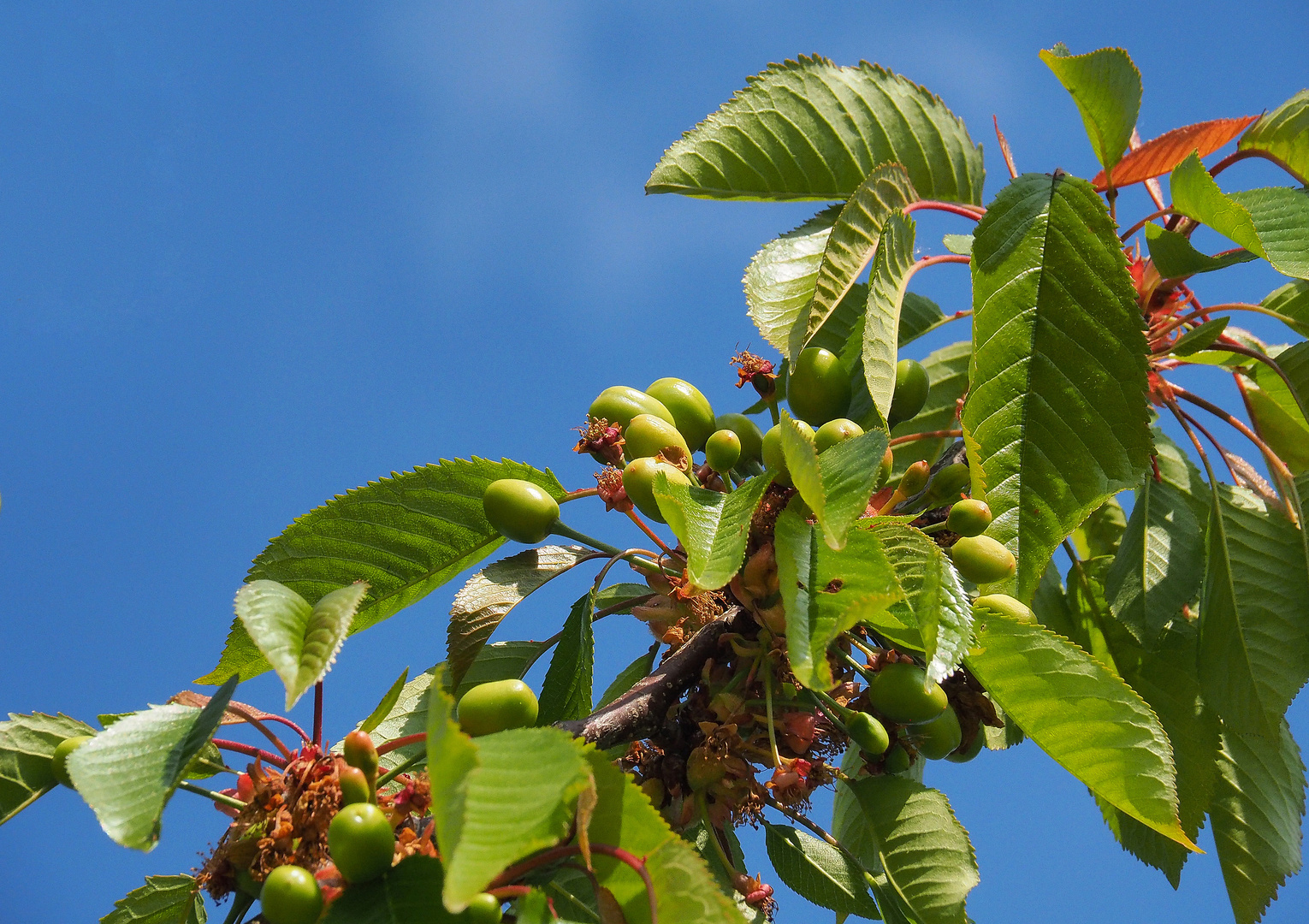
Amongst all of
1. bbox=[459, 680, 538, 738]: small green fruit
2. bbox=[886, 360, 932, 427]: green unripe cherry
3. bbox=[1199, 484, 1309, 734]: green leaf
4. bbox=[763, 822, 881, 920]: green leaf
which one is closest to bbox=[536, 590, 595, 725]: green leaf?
bbox=[459, 680, 538, 738]: small green fruit

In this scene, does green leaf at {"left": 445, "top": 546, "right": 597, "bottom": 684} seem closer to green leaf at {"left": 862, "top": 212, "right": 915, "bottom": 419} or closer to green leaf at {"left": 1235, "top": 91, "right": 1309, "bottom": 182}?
green leaf at {"left": 862, "top": 212, "right": 915, "bottom": 419}

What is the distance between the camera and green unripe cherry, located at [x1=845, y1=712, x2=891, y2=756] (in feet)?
5.13

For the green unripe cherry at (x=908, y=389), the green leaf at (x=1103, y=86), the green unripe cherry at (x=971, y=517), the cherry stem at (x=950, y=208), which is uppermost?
the cherry stem at (x=950, y=208)

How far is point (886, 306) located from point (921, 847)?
0.96 meters

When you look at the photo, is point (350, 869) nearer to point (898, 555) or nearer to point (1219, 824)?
point (898, 555)

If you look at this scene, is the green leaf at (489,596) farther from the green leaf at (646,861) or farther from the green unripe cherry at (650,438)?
the green leaf at (646,861)

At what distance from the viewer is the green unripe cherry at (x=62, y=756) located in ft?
4.33

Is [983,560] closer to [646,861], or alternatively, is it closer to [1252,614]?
[646,861]

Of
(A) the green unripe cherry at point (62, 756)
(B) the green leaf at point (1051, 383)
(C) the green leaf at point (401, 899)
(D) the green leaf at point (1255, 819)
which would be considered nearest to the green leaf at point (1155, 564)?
(D) the green leaf at point (1255, 819)

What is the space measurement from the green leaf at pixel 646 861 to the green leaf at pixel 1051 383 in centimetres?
75

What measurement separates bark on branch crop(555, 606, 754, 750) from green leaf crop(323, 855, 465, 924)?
301mm

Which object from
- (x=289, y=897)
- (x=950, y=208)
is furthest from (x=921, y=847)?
(x=950, y=208)

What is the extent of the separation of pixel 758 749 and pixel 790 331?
79cm

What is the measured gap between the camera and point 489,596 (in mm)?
1694
